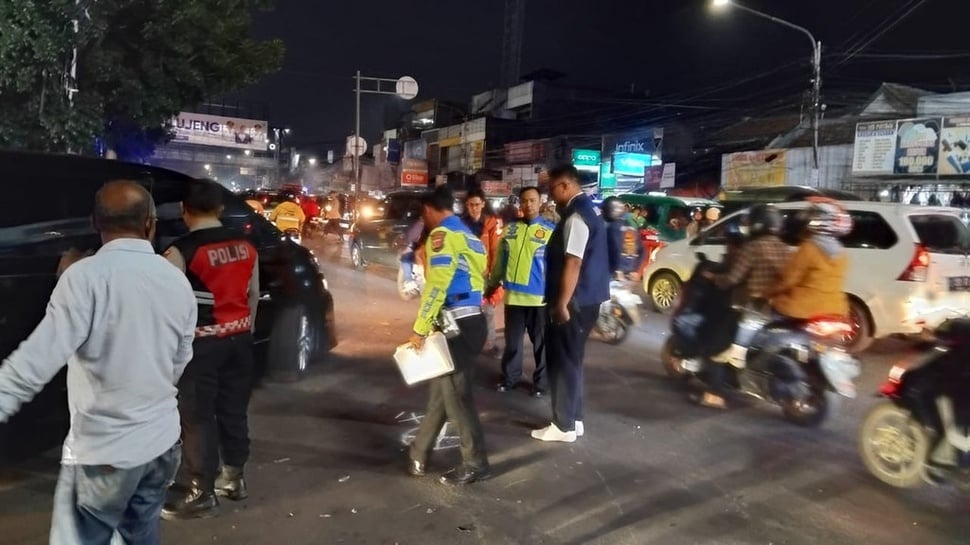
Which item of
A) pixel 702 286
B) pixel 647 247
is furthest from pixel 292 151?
pixel 702 286

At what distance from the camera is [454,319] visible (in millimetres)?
4301

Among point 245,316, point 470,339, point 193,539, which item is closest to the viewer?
point 193,539

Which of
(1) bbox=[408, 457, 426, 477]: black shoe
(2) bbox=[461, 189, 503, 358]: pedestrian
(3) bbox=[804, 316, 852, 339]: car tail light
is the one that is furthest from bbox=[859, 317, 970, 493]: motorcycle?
(2) bbox=[461, 189, 503, 358]: pedestrian

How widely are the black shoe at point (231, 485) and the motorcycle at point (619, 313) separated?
16.9 ft

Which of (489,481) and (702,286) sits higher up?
(702,286)

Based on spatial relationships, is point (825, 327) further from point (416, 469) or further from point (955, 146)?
point (955, 146)

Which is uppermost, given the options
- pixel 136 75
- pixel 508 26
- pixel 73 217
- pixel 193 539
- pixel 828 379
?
pixel 508 26

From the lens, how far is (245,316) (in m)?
4.05

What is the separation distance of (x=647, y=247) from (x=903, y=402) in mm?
9961

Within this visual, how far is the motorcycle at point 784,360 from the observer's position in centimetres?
549

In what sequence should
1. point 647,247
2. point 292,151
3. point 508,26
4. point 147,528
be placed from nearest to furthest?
point 147,528 → point 647,247 → point 508,26 → point 292,151

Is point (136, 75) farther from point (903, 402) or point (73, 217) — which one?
point (903, 402)

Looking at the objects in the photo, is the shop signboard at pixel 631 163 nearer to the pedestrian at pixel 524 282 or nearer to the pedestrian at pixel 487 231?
the pedestrian at pixel 487 231

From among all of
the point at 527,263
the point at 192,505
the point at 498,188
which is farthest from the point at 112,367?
the point at 498,188
